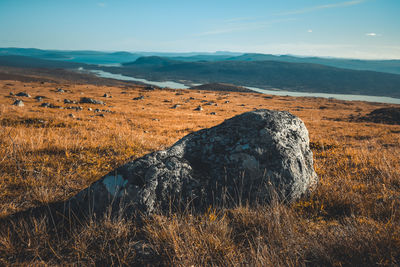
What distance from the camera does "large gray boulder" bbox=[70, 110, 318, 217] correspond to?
2926 mm

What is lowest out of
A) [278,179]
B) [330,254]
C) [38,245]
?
[38,245]

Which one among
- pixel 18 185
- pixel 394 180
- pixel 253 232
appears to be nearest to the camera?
pixel 253 232

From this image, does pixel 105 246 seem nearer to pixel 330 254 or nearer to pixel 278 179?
pixel 330 254

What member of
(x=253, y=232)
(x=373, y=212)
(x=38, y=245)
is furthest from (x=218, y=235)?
(x=373, y=212)

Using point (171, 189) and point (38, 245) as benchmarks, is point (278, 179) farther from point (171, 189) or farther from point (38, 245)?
point (38, 245)

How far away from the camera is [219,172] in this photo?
3504mm

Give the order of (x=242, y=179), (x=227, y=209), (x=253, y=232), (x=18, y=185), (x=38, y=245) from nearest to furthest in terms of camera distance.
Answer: (x=38, y=245), (x=253, y=232), (x=227, y=209), (x=242, y=179), (x=18, y=185)

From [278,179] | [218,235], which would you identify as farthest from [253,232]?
[278,179]

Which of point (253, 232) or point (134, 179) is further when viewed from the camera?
point (134, 179)

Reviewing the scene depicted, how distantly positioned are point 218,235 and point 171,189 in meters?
0.99

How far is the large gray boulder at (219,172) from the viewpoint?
293 cm

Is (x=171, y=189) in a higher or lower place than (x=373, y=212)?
higher

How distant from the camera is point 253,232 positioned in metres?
2.61

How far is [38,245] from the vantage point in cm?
226
